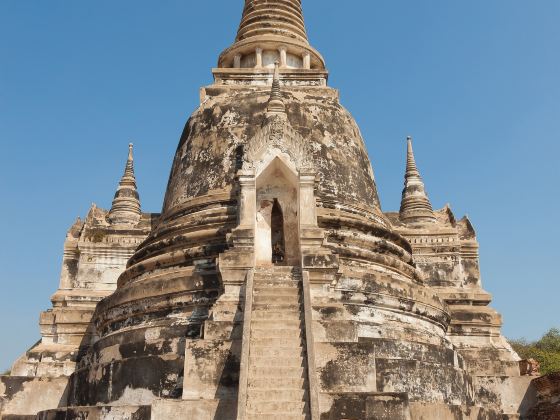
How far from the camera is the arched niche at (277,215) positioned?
38.6 ft

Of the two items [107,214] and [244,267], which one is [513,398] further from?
[107,214]

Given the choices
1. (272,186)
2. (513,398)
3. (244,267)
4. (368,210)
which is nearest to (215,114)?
(272,186)

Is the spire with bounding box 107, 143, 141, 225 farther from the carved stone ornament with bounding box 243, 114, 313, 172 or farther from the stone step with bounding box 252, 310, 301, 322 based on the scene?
the stone step with bounding box 252, 310, 301, 322

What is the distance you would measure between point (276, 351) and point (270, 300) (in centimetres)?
126

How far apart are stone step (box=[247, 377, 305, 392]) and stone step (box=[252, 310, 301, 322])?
1.28 meters

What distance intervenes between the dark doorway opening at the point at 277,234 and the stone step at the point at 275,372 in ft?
13.9

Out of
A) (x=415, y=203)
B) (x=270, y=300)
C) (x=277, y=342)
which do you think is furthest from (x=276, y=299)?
(x=415, y=203)

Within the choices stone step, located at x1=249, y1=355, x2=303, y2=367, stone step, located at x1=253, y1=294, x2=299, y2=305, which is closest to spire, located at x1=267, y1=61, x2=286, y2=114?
stone step, located at x1=253, y1=294, x2=299, y2=305

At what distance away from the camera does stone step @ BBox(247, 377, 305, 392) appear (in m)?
7.66

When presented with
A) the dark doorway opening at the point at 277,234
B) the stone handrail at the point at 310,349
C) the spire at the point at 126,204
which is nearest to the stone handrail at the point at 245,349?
the stone handrail at the point at 310,349

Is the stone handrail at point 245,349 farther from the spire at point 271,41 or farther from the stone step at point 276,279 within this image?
the spire at point 271,41

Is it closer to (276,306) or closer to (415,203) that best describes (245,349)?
(276,306)

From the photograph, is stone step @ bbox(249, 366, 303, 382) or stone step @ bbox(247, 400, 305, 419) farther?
stone step @ bbox(249, 366, 303, 382)

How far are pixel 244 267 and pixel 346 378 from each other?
254 centimetres
